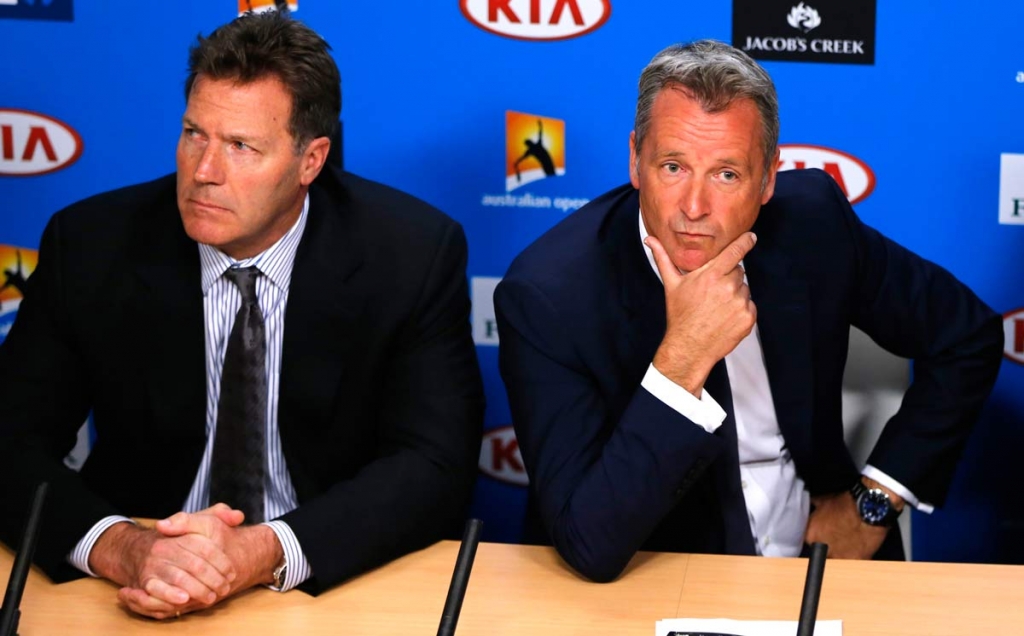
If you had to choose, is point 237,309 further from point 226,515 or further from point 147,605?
point 147,605

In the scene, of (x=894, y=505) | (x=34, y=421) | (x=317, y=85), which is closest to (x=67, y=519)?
(x=34, y=421)

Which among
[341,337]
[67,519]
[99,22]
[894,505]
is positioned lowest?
[894,505]

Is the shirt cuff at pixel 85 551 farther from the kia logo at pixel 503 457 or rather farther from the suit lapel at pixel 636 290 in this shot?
the kia logo at pixel 503 457

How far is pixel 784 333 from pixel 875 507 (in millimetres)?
353

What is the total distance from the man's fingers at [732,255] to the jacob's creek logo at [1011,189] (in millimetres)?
936

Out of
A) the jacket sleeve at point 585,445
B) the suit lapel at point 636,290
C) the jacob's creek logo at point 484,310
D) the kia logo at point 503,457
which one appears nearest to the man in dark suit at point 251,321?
the jacket sleeve at point 585,445

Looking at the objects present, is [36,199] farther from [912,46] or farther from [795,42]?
[912,46]

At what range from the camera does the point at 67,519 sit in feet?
6.31

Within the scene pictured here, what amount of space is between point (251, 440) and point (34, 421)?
34cm

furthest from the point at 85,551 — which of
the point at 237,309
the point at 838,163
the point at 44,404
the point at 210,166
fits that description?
the point at 838,163

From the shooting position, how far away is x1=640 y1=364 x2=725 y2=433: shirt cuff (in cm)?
189

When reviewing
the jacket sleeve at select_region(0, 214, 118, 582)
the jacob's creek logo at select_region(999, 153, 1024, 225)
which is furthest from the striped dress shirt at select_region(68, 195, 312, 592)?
the jacob's creek logo at select_region(999, 153, 1024, 225)

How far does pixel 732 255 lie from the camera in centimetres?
203

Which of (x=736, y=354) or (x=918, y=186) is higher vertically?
(x=918, y=186)
